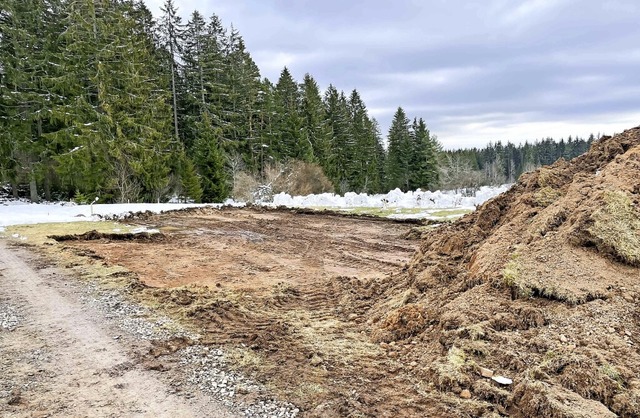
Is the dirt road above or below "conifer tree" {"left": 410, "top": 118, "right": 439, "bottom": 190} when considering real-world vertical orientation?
below

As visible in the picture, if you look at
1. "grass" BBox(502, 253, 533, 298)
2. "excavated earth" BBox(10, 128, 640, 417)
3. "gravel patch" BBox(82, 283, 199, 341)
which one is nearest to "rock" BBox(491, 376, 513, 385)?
"excavated earth" BBox(10, 128, 640, 417)

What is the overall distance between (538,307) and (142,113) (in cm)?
2919

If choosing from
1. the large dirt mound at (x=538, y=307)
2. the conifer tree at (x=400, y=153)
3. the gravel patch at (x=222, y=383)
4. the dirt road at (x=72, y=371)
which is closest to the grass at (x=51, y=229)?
the dirt road at (x=72, y=371)

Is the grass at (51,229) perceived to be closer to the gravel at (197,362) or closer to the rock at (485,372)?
the gravel at (197,362)

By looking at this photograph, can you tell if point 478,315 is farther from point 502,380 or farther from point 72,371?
point 72,371

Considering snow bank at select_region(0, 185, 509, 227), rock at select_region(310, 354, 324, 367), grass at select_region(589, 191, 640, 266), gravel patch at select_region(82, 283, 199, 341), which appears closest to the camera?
rock at select_region(310, 354, 324, 367)

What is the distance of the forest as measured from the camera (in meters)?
25.3

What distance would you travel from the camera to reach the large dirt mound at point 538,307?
322 centimetres

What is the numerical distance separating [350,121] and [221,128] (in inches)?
910

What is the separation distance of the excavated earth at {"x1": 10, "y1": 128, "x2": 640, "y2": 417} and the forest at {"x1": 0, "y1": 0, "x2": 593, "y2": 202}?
21.2 m

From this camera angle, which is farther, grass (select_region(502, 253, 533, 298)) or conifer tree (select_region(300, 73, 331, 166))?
conifer tree (select_region(300, 73, 331, 166))

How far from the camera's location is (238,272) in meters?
8.91

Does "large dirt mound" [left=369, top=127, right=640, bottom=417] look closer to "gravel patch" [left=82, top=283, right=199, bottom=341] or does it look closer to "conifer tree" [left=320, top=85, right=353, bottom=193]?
"gravel patch" [left=82, top=283, right=199, bottom=341]

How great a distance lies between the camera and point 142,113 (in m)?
28.1
